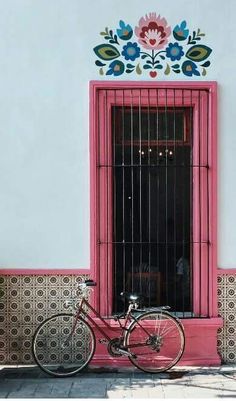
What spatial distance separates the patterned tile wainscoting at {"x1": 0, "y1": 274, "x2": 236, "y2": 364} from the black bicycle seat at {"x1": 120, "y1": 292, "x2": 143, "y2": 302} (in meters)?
0.54

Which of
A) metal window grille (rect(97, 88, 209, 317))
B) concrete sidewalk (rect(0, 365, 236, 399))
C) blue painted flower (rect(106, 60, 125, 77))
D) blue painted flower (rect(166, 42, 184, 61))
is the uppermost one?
blue painted flower (rect(166, 42, 184, 61))

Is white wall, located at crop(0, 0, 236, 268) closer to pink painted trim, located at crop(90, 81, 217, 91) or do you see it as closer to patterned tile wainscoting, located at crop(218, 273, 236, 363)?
pink painted trim, located at crop(90, 81, 217, 91)

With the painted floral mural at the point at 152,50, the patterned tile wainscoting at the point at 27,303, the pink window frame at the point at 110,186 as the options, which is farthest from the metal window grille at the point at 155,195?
the patterned tile wainscoting at the point at 27,303

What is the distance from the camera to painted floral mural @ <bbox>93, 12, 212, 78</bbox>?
7.08 m

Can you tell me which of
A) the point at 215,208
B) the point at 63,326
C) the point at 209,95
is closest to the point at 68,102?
the point at 209,95

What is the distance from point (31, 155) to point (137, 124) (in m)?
1.32

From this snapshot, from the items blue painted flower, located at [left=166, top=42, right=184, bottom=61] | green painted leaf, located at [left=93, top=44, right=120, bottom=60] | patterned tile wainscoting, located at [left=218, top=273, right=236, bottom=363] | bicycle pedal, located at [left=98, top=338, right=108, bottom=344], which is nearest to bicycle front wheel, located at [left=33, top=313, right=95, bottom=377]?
bicycle pedal, located at [left=98, top=338, right=108, bottom=344]

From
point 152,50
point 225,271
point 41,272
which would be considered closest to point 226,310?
point 225,271

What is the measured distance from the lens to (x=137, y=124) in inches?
286

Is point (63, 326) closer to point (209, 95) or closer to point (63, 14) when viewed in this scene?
point (209, 95)

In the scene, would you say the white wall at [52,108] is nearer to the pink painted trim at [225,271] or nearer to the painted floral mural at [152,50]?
the painted floral mural at [152,50]

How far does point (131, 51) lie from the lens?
7109mm

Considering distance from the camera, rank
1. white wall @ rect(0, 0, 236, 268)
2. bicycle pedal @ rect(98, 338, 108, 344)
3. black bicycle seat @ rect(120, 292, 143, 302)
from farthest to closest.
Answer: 1. white wall @ rect(0, 0, 236, 268)
2. bicycle pedal @ rect(98, 338, 108, 344)
3. black bicycle seat @ rect(120, 292, 143, 302)

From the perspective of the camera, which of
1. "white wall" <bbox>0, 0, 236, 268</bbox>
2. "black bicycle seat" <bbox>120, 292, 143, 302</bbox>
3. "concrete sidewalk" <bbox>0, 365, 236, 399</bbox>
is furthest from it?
"white wall" <bbox>0, 0, 236, 268</bbox>
